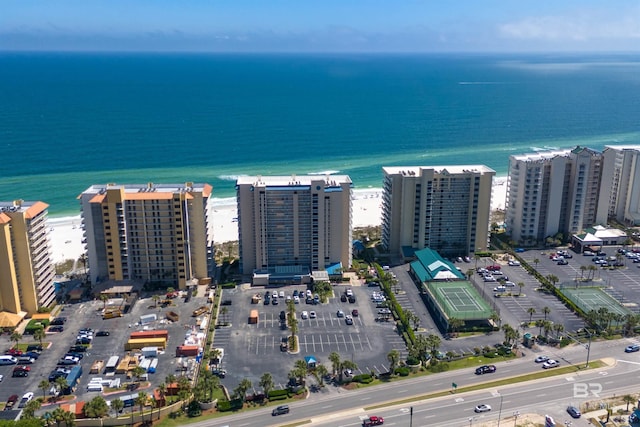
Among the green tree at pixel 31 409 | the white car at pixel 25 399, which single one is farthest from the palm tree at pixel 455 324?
the white car at pixel 25 399

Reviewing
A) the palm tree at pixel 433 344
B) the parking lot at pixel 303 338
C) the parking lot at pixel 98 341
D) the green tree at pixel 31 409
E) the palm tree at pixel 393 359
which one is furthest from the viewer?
the palm tree at pixel 433 344

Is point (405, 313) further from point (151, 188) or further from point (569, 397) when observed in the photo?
point (151, 188)

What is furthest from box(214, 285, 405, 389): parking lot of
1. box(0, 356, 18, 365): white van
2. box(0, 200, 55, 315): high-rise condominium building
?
box(0, 200, 55, 315): high-rise condominium building

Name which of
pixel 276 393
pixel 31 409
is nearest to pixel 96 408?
pixel 31 409

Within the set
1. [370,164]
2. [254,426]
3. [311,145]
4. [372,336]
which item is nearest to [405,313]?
[372,336]

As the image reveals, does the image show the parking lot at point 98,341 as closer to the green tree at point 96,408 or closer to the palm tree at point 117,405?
the green tree at point 96,408
